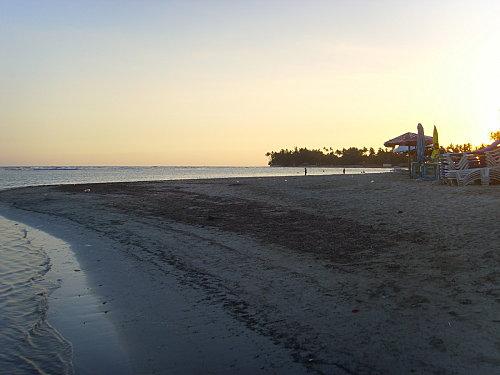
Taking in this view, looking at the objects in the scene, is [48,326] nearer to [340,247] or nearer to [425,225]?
[340,247]

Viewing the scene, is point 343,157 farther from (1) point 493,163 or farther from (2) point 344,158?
(1) point 493,163

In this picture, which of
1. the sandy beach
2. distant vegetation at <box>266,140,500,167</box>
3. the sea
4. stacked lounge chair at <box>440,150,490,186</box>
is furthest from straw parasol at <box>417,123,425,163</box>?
distant vegetation at <box>266,140,500,167</box>

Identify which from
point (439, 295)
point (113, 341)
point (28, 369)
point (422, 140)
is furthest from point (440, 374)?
point (422, 140)

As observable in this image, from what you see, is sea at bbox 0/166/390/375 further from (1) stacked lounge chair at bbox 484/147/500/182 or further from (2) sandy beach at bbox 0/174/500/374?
(1) stacked lounge chair at bbox 484/147/500/182

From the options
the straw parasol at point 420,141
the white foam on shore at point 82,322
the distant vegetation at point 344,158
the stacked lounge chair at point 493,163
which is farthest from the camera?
the distant vegetation at point 344,158

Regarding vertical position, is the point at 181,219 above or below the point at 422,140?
below

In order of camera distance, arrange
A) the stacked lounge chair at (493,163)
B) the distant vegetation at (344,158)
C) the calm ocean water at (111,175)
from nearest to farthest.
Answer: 1. the stacked lounge chair at (493,163)
2. the calm ocean water at (111,175)
3. the distant vegetation at (344,158)

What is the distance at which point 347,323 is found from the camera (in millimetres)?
4961

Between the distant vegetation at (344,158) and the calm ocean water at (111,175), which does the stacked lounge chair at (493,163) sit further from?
the distant vegetation at (344,158)

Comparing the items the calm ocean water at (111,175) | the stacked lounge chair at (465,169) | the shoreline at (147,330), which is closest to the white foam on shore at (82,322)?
the shoreline at (147,330)

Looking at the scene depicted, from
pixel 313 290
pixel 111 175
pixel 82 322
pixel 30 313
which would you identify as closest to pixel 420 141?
pixel 313 290

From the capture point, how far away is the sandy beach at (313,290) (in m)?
4.28

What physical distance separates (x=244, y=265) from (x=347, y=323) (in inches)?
129

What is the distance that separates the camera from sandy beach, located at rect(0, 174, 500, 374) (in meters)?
4.28
